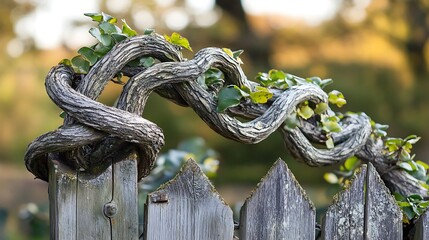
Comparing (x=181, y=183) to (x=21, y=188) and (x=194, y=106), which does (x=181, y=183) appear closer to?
(x=194, y=106)

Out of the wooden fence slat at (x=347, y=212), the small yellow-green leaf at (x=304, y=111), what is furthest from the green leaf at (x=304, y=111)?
the wooden fence slat at (x=347, y=212)

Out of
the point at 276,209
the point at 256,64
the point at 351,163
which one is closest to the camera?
the point at 276,209

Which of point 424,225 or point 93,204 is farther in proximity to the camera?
point 424,225

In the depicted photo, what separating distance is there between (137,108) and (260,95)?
0.70 feet

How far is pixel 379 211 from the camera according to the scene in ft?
3.44

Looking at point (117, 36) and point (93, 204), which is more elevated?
point (117, 36)

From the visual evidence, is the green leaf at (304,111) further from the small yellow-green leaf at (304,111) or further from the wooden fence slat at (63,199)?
the wooden fence slat at (63,199)

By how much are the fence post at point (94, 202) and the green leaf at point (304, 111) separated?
1.05 ft

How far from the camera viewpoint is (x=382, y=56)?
570cm

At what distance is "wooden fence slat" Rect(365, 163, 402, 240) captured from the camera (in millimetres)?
1040

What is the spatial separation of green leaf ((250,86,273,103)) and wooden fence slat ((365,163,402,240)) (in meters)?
0.20

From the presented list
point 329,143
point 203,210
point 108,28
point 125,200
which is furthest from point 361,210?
point 108,28

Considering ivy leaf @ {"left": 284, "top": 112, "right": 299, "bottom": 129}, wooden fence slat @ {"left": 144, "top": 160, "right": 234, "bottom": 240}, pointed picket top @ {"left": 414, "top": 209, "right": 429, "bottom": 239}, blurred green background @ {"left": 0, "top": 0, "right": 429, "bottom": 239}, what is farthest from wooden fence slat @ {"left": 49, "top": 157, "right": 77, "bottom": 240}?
blurred green background @ {"left": 0, "top": 0, "right": 429, "bottom": 239}

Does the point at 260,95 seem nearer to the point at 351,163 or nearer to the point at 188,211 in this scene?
the point at 188,211
